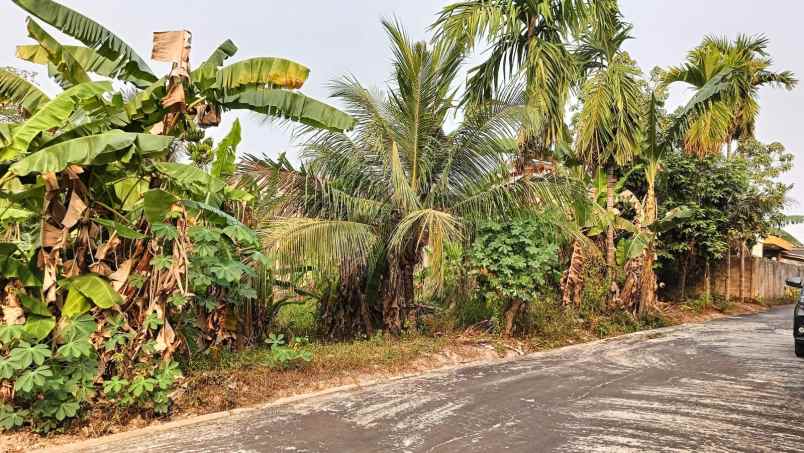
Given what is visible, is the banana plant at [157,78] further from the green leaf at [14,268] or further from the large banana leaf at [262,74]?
the green leaf at [14,268]

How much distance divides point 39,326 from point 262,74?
154 inches

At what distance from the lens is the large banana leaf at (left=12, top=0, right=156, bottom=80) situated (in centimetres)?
662

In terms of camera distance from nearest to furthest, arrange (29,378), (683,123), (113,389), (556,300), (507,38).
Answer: (29,378)
(113,389)
(507,38)
(556,300)
(683,123)

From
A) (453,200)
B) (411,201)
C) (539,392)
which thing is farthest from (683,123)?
(539,392)

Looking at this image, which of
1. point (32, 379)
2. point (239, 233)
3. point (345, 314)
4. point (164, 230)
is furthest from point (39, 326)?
point (345, 314)

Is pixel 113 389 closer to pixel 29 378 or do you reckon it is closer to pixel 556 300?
pixel 29 378

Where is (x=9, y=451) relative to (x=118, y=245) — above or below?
below

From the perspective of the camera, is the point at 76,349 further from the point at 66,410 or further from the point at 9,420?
the point at 9,420

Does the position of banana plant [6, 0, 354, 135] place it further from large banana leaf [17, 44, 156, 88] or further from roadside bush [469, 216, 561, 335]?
roadside bush [469, 216, 561, 335]

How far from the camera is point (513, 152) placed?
432 inches

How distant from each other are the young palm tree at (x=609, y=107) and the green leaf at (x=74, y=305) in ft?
40.9

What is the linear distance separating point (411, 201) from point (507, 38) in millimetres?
5447

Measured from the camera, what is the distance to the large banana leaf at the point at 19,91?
22.5 feet

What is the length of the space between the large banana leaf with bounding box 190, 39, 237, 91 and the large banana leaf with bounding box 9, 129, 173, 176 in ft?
4.51
